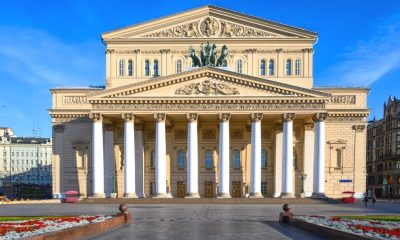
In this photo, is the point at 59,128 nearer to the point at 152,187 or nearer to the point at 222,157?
the point at 152,187

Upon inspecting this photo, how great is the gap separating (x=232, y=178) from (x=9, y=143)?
113 metres

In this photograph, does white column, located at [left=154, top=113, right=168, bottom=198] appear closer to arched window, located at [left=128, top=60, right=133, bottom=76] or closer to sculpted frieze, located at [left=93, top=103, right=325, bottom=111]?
sculpted frieze, located at [left=93, top=103, right=325, bottom=111]

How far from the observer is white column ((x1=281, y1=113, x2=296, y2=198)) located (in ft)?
171

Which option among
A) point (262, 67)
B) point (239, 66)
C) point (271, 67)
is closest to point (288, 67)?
point (271, 67)

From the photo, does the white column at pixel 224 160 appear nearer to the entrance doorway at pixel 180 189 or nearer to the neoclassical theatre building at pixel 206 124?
the neoclassical theatre building at pixel 206 124

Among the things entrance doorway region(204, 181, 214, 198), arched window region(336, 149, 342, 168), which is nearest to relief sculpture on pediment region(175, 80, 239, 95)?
entrance doorway region(204, 181, 214, 198)

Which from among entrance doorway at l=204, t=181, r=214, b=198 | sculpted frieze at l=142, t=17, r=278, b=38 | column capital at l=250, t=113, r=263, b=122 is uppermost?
sculpted frieze at l=142, t=17, r=278, b=38

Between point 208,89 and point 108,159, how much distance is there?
16.6 m

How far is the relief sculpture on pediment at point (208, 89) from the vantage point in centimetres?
5331

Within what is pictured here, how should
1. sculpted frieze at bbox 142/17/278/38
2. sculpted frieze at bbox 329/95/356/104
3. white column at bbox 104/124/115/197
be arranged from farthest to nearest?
sculpted frieze at bbox 142/17/278/38
sculpted frieze at bbox 329/95/356/104
white column at bbox 104/124/115/197

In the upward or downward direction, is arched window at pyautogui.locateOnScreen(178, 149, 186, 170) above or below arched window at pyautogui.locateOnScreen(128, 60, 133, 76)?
below

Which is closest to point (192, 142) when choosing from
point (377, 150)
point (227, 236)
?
point (227, 236)

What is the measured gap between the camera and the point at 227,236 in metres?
19.2

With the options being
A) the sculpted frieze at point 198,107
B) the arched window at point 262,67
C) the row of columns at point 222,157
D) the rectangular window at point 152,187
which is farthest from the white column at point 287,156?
the rectangular window at point 152,187
